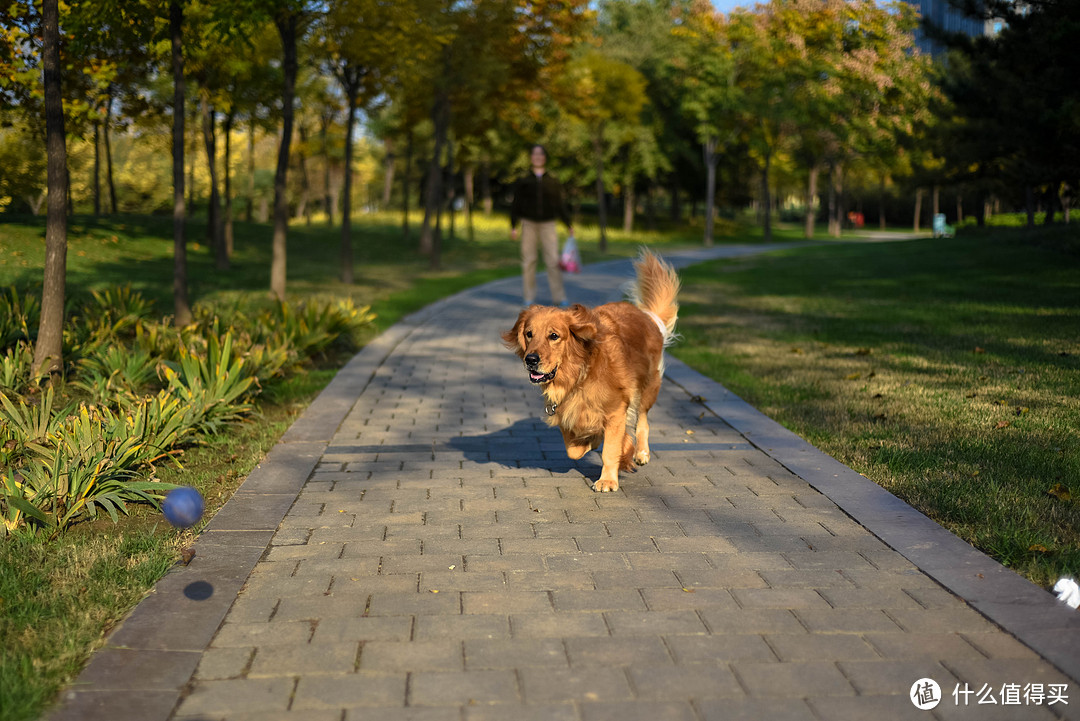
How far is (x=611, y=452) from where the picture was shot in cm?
546

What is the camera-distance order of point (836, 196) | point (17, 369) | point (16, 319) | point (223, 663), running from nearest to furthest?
1. point (223, 663)
2. point (17, 369)
3. point (16, 319)
4. point (836, 196)

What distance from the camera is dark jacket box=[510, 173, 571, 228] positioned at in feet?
46.1

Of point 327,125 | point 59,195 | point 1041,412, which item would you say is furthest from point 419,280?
point 327,125

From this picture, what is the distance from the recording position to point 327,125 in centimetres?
4172

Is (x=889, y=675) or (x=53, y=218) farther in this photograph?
(x=53, y=218)

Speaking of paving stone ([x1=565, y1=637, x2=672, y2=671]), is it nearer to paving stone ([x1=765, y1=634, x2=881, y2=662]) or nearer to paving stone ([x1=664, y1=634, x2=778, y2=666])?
paving stone ([x1=664, y1=634, x2=778, y2=666])

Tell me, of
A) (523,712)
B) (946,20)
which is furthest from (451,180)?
(523,712)

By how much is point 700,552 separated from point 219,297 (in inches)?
545

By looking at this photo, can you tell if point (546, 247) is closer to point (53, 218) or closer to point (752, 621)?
point (53, 218)

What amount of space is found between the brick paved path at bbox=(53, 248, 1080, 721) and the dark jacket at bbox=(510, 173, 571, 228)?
8.49 meters

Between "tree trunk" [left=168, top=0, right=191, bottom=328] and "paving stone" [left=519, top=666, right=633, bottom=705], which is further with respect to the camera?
"tree trunk" [left=168, top=0, right=191, bottom=328]

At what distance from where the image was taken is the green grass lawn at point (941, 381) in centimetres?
473

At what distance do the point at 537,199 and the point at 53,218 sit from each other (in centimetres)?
782

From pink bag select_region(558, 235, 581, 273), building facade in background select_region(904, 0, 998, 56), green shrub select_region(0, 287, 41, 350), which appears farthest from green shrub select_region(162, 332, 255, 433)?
building facade in background select_region(904, 0, 998, 56)
